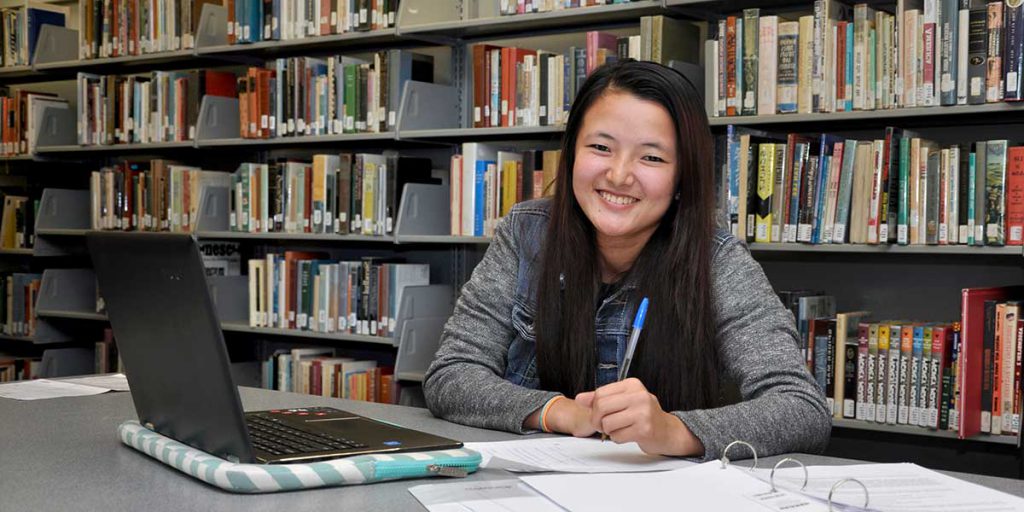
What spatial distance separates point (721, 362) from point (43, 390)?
1.09 metres

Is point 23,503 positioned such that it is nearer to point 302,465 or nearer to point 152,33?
point 302,465

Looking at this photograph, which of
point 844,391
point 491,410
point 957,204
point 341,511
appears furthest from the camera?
point 844,391

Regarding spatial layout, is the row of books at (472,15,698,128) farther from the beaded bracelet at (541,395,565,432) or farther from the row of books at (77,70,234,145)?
the beaded bracelet at (541,395,565,432)

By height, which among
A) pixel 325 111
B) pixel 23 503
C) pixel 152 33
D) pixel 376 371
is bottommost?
pixel 376 371

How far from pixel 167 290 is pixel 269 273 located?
2.87 meters

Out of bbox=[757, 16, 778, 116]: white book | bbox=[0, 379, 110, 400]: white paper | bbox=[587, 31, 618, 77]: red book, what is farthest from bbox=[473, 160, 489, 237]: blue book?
bbox=[0, 379, 110, 400]: white paper

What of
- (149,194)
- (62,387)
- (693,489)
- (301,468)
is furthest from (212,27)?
(693,489)

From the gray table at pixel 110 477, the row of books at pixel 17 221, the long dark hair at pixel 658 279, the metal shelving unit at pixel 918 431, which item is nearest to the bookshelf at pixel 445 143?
the metal shelving unit at pixel 918 431

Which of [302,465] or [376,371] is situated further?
[376,371]

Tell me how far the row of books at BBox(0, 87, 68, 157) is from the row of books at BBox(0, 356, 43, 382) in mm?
915

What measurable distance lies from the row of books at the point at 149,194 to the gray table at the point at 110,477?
8.88ft

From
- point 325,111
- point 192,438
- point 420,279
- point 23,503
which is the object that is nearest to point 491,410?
point 192,438

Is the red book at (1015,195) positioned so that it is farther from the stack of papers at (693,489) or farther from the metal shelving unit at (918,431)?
the stack of papers at (693,489)

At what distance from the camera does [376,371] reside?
365 centimetres
